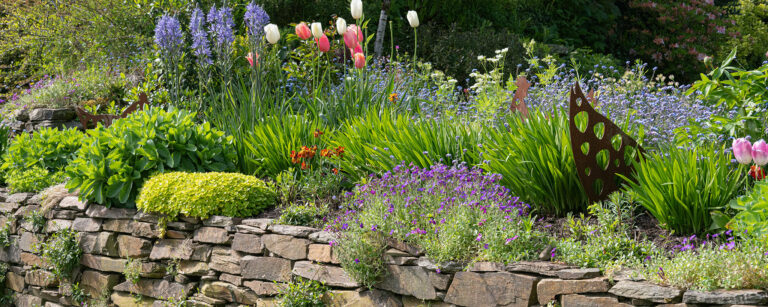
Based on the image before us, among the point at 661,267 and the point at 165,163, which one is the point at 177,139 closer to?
the point at 165,163

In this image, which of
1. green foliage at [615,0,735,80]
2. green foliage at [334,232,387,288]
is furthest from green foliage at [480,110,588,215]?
green foliage at [615,0,735,80]

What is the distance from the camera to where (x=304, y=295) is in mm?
4105

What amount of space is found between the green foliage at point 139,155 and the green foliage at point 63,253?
1.29ft

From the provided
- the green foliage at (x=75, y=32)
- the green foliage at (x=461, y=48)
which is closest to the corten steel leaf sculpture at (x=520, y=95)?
the green foliage at (x=461, y=48)

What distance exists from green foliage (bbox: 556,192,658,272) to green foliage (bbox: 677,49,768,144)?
0.73m

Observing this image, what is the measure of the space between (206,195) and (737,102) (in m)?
3.40

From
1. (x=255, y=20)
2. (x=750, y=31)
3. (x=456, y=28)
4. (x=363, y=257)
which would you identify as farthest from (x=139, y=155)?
(x=750, y=31)

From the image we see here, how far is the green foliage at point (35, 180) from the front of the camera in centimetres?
625

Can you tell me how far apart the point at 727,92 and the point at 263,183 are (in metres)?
3.05

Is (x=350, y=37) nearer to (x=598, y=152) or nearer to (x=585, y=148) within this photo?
(x=585, y=148)

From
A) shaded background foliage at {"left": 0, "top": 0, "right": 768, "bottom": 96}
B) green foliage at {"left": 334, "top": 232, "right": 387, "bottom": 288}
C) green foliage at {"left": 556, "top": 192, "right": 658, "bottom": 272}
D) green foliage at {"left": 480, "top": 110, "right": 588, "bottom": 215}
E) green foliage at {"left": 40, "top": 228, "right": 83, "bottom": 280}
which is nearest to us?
green foliage at {"left": 556, "top": 192, "right": 658, "bottom": 272}

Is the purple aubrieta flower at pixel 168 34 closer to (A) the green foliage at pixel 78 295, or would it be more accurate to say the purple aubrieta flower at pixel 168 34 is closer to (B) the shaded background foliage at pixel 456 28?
(B) the shaded background foliage at pixel 456 28

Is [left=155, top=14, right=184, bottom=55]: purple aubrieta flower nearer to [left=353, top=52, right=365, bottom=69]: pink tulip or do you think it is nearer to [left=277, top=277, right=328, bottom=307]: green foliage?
[left=353, top=52, right=365, bottom=69]: pink tulip

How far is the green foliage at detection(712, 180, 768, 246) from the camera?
3.09m
